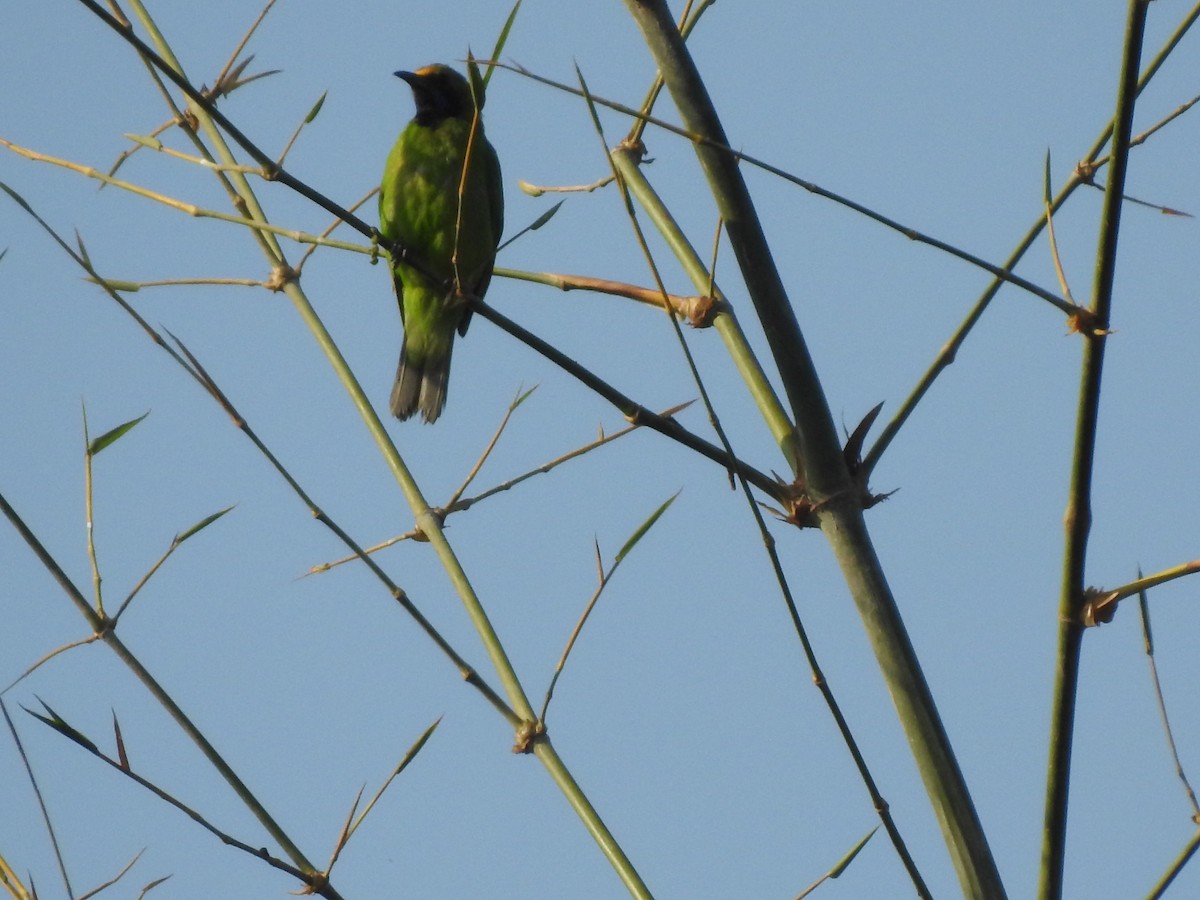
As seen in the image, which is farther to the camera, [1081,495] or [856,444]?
[856,444]

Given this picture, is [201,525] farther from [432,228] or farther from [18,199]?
[432,228]

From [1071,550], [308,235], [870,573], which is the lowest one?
[1071,550]

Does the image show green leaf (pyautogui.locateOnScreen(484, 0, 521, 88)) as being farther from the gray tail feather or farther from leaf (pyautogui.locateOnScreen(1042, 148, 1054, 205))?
the gray tail feather

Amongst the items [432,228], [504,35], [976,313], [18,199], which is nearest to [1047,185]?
[976,313]

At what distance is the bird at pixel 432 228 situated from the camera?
4.10 m

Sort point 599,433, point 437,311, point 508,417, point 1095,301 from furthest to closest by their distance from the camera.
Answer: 1. point 437,311
2. point 508,417
3. point 599,433
4. point 1095,301

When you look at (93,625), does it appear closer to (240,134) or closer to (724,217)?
(240,134)

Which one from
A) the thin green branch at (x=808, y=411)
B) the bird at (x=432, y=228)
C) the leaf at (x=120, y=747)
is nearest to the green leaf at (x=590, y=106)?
the thin green branch at (x=808, y=411)

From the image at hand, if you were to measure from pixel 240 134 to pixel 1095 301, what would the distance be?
1023 millimetres

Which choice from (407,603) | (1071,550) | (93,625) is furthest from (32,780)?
(1071,550)

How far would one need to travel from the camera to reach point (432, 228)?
4086mm

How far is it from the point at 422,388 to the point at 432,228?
22.3 inches

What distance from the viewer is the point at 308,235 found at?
193cm

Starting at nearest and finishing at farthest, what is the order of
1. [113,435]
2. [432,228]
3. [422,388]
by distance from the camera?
[113,435] < [432,228] < [422,388]
